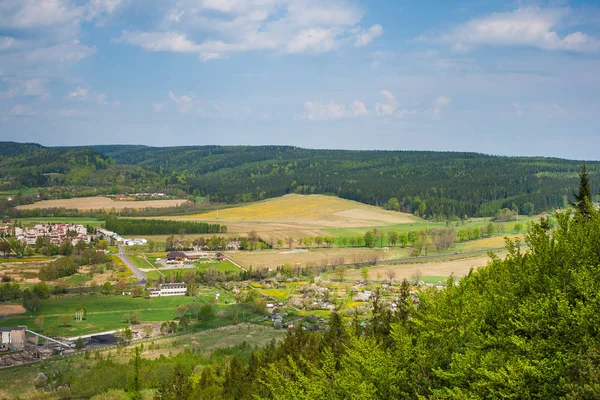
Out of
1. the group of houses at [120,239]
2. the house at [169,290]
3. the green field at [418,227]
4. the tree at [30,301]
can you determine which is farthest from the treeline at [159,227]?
the tree at [30,301]

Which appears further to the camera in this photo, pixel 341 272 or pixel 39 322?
pixel 341 272

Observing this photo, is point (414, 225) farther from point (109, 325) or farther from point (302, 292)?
point (109, 325)

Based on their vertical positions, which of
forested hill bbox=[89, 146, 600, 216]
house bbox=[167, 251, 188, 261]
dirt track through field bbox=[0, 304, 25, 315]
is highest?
forested hill bbox=[89, 146, 600, 216]

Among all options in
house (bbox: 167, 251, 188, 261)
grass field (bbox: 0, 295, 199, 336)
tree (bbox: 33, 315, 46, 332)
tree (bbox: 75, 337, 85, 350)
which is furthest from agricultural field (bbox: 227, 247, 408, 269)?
tree (bbox: 75, 337, 85, 350)

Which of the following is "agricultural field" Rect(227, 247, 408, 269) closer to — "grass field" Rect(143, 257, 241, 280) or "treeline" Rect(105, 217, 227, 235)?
"grass field" Rect(143, 257, 241, 280)

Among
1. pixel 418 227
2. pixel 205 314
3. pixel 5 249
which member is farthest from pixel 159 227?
pixel 205 314

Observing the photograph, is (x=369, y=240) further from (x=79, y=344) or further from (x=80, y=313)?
(x=79, y=344)

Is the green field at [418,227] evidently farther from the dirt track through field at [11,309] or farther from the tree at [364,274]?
the dirt track through field at [11,309]
